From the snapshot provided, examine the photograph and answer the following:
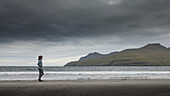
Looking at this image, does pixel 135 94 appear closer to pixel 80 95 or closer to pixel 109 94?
pixel 109 94

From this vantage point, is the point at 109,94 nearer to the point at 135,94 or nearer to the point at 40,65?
the point at 135,94

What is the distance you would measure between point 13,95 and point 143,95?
7.26 m

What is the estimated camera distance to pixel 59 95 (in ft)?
34.2

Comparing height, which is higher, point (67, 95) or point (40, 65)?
point (40, 65)

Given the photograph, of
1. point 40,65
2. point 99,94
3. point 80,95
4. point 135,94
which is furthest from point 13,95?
point 40,65

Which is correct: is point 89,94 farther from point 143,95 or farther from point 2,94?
point 2,94

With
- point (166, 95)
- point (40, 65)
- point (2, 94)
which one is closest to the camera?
point (166, 95)

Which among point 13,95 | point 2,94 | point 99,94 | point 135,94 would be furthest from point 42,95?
point 135,94

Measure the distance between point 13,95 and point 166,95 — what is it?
845 cm

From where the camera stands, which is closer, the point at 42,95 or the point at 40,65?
the point at 42,95

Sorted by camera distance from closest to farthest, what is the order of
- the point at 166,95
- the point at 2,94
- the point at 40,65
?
the point at 166,95 → the point at 2,94 → the point at 40,65

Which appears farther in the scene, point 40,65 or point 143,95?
point 40,65

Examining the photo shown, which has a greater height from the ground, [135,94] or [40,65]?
[40,65]

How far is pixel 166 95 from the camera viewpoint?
32.8ft
